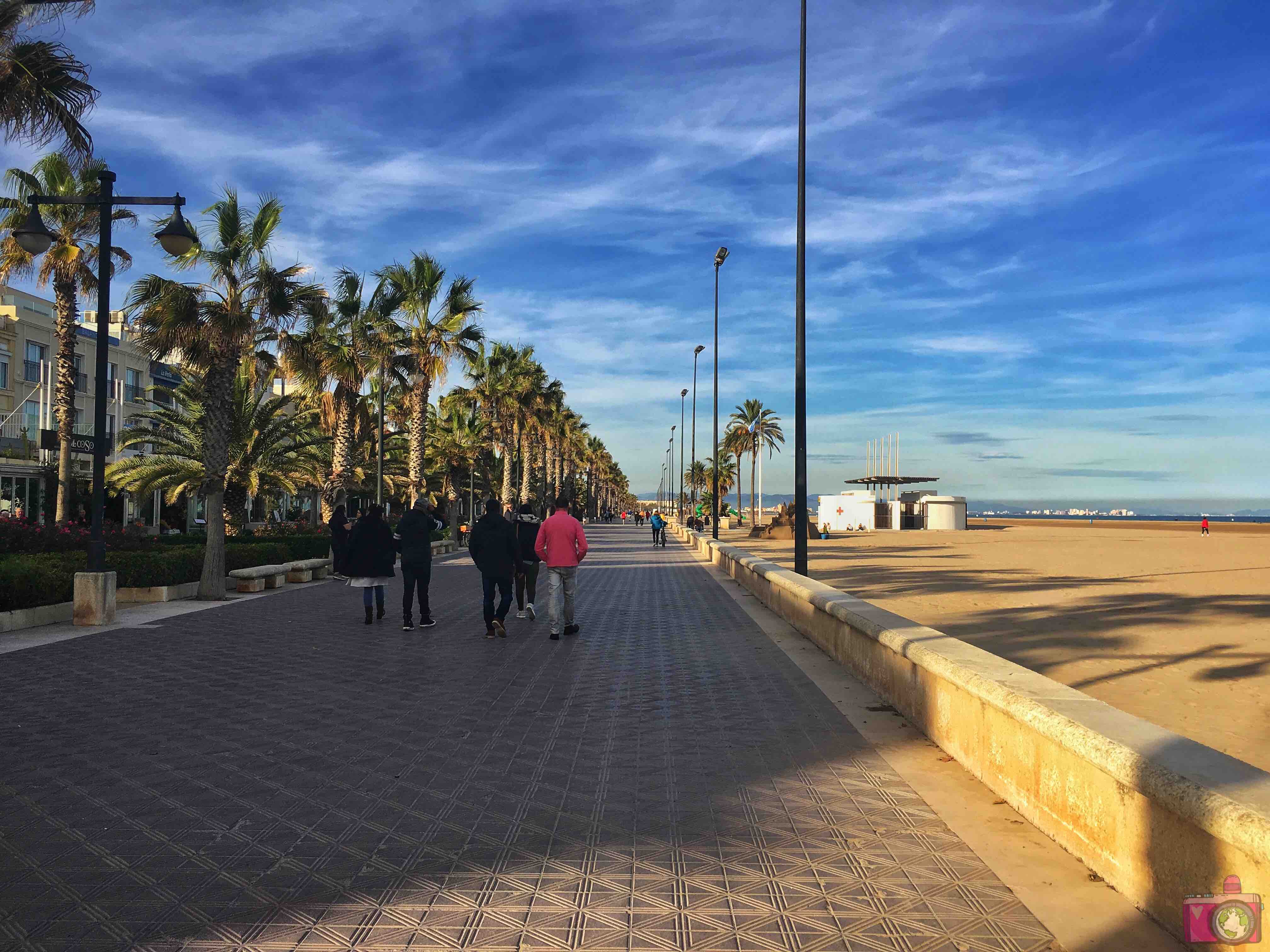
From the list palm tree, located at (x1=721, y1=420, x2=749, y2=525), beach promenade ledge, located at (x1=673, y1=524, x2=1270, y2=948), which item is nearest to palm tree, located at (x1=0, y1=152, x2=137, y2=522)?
beach promenade ledge, located at (x1=673, y1=524, x2=1270, y2=948)

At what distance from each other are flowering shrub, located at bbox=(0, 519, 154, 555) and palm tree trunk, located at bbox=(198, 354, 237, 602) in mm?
2084

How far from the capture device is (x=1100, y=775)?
408 centimetres

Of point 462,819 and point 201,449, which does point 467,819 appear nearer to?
point 462,819

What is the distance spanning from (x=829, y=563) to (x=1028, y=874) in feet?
81.7

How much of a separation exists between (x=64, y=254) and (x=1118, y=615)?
2548 cm

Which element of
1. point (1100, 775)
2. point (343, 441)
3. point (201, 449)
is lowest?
point (1100, 775)

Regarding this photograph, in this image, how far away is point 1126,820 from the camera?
3871mm

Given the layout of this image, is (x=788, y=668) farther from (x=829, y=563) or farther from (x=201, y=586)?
(x=829, y=563)

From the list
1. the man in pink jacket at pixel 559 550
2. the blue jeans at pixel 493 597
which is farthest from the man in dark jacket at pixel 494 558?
the man in pink jacket at pixel 559 550

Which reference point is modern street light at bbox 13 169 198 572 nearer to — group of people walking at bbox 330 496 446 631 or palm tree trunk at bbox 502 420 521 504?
group of people walking at bbox 330 496 446 631

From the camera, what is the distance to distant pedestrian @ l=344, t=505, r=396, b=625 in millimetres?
13531

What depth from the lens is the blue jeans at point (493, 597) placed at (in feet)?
40.0

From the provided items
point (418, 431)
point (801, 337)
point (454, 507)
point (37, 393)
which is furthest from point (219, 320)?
point (37, 393)

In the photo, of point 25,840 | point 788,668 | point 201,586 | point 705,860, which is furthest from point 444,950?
point 201,586
